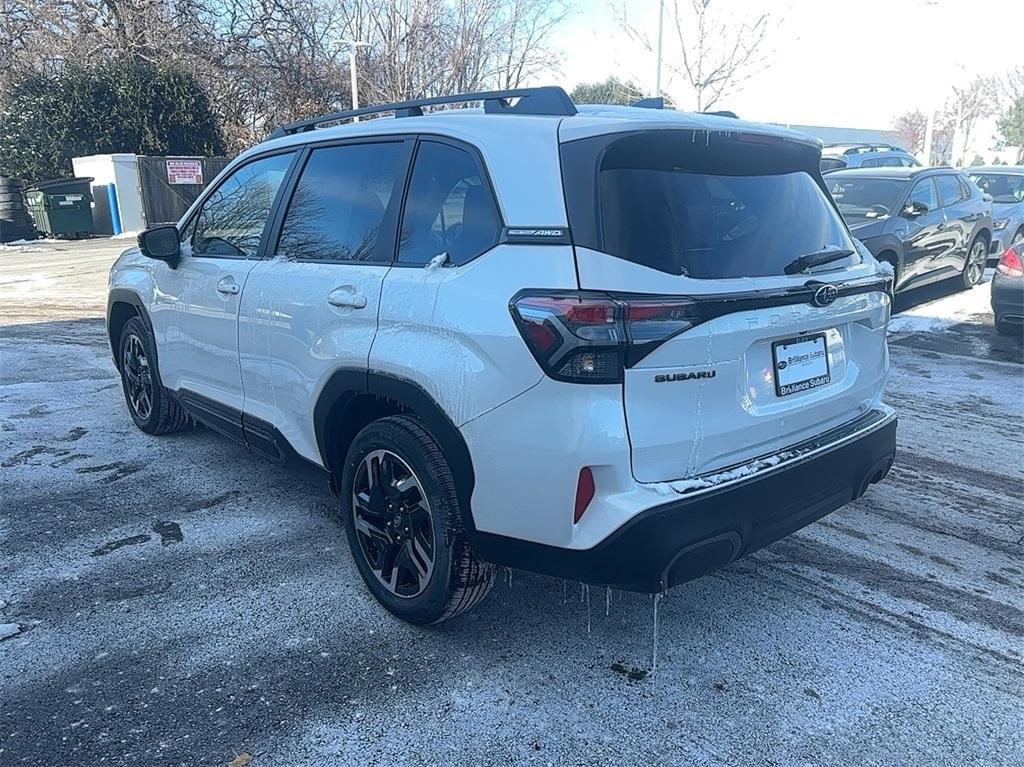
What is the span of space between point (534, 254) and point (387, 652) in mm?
1566

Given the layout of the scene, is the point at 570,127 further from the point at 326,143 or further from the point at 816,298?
the point at 326,143

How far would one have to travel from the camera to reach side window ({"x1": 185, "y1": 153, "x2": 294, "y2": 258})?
3.91m

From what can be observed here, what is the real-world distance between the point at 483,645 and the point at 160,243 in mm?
2769

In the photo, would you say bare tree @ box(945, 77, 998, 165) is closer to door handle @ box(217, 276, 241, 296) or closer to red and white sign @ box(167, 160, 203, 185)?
red and white sign @ box(167, 160, 203, 185)

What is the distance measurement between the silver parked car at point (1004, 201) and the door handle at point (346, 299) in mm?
11982

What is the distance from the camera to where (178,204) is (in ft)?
71.0

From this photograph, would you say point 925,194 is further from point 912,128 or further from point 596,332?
point 912,128

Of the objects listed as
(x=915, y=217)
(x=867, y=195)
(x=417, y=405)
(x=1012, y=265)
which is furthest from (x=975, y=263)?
(x=417, y=405)

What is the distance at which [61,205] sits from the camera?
1883cm

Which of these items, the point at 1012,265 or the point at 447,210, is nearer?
the point at 447,210

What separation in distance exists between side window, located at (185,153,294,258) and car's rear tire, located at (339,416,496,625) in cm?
139

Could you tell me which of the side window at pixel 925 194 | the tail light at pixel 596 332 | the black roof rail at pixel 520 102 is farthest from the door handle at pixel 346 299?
the side window at pixel 925 194

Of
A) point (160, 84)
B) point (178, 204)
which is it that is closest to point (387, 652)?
point (178, 204)

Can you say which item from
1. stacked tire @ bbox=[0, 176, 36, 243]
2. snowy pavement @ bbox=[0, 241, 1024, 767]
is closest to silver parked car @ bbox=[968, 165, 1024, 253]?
snowy pavement @ bbox=[0, 241, 1024, 767]
